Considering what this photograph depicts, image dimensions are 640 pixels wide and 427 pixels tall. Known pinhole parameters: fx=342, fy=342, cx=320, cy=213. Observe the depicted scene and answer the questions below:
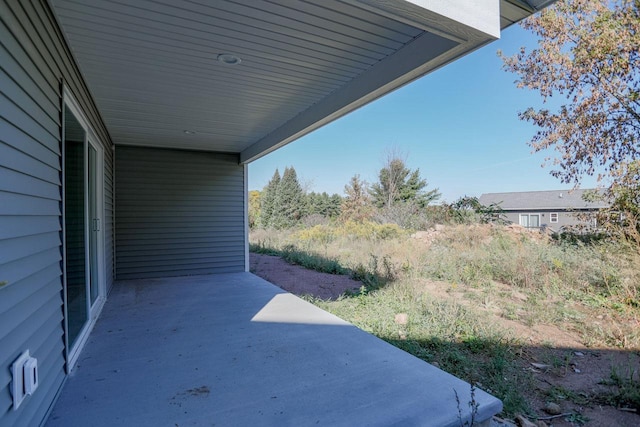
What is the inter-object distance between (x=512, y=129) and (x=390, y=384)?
671 inches

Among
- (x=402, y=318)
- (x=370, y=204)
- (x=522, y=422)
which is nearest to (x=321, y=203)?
(x=370, y=204)

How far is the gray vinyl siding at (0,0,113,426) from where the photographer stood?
4.22 feet

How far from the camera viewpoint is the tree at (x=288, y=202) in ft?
68.4

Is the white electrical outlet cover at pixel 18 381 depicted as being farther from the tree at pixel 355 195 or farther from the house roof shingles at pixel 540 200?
the house roof shingles at pixel 540 200

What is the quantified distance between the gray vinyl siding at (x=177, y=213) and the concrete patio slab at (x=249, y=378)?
2.27 m

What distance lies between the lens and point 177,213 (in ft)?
19.3

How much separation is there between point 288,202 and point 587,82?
16.1 metres

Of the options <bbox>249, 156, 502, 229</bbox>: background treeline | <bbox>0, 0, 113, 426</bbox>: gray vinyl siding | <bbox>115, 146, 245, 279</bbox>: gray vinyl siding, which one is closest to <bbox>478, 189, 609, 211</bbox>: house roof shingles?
<bbox>249, 156, 502, 229</bbox>: background treeline

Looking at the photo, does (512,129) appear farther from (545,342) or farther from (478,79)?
(545,342)

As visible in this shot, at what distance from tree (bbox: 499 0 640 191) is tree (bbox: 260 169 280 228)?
50.8ft

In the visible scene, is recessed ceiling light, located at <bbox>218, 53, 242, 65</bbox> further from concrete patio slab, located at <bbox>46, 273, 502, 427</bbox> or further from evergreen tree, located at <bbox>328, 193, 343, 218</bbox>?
evergreen tree, located at <bbox>328, 193, 343, 218</bbox>

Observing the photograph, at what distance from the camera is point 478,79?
13.5 metres

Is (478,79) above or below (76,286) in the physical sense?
above

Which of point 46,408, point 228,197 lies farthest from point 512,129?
point 46,408
